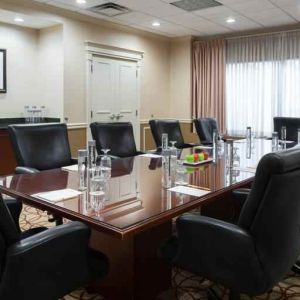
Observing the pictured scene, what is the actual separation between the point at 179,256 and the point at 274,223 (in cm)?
47

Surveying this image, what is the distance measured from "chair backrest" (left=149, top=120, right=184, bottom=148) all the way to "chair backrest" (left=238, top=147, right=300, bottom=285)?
2.70m

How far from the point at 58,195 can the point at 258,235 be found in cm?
101

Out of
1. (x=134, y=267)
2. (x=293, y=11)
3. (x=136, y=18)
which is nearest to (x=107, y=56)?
(x=136, y=18)

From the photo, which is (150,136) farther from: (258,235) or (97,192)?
(258,235)

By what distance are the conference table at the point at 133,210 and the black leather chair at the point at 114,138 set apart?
94 centimetres

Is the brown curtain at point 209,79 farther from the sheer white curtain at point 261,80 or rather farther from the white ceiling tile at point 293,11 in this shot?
the white ceiling tile at point 293,11

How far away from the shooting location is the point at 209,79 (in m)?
6.75

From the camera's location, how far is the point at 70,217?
5.13 feet

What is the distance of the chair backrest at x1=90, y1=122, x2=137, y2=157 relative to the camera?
352 centimetres

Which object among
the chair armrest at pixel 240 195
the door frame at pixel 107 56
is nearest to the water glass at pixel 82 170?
the chair armrest at pixel 240 195

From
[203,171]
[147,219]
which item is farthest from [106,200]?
[203,171]

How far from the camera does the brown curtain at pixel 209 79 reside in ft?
21.8

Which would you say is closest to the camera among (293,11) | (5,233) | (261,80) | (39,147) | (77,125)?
(5,233)

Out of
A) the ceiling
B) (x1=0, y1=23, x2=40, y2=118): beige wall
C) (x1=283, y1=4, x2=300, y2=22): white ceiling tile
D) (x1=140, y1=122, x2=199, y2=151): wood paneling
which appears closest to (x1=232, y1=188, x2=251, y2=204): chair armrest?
the ceiling
